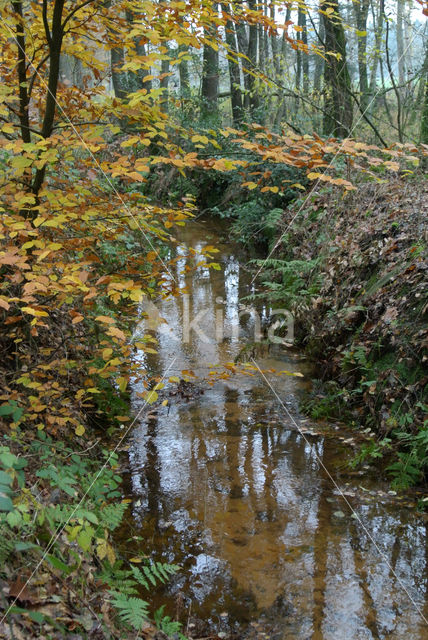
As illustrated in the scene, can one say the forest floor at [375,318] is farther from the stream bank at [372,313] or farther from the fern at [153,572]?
the fern at [153,572]

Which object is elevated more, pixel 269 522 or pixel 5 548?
pixel 5 548

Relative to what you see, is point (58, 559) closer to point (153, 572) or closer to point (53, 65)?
point (153, 572)

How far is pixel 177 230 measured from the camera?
14.4 metres

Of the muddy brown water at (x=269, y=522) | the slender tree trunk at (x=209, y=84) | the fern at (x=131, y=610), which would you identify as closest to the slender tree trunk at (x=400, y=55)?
the muddy brown water at (x=269, y=522)

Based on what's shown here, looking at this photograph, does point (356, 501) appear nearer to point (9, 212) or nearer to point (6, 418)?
point (6, 418)

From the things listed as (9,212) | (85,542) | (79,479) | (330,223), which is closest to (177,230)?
(330,223)

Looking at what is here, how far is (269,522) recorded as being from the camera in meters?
4.29

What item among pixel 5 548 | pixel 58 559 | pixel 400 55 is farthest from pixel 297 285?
pixel 400 55

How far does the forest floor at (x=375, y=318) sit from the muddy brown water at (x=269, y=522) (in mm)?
372

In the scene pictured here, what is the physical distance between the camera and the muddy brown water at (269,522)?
339 cm

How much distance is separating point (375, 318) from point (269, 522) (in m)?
2.80

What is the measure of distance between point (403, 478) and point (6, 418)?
3.38 metres

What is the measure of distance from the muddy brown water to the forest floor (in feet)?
1.22

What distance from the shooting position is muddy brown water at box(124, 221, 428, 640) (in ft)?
11.1
